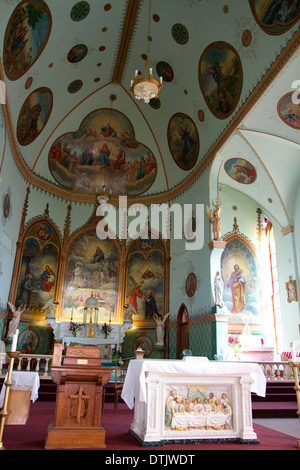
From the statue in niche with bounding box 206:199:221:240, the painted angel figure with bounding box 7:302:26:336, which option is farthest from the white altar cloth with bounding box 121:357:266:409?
the painted angel figure with bounding box 7:302:26:336

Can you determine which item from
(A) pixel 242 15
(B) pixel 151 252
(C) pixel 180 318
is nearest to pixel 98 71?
(A) pixel 242 15

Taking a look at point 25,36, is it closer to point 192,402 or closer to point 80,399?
point 80,399

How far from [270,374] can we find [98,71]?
1380 centimetres

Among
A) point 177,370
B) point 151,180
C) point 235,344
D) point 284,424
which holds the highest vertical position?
point 151,180

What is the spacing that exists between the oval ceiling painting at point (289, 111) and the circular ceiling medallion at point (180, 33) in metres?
4.36

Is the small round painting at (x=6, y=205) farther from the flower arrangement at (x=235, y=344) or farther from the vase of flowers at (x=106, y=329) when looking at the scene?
the flower arrangement at (x=235, y=344)

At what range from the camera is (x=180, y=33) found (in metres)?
12.9

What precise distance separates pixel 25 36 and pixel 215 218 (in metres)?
8.78

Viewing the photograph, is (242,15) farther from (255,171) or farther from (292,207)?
(292,207)

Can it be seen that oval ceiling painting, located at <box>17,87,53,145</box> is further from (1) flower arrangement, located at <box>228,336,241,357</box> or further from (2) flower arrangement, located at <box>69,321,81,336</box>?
(1) flower arrangement, located at <box>228,336,241,357</box>

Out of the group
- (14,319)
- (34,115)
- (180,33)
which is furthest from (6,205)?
(180,33)

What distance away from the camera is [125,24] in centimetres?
1358

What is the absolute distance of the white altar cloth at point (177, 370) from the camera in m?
5.06

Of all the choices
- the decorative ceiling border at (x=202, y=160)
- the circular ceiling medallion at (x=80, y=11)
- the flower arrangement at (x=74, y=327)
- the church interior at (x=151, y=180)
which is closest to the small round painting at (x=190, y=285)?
the church interior at (x=151, y=180)
